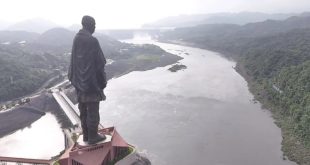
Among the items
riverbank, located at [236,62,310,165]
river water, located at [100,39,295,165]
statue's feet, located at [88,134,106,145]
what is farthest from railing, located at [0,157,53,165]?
riverbank, located at [236,62,310,165]

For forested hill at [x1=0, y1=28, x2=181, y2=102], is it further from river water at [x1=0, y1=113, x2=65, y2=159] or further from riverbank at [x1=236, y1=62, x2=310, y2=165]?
riverbank at [x1=236, y1=62, x2=310, y2=165]

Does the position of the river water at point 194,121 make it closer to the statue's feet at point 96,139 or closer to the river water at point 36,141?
the river water at point 36,141

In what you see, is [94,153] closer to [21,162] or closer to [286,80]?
[21,162]

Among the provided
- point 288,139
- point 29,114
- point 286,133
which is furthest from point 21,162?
point 286,133

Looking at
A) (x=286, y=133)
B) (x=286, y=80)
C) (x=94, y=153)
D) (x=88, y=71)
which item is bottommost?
(x=286, y=133)

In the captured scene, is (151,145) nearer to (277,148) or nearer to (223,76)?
(277,148)
